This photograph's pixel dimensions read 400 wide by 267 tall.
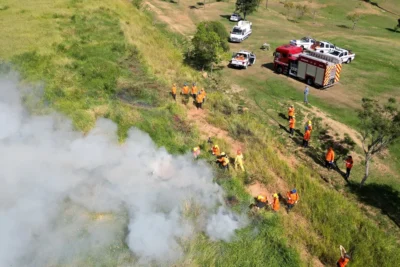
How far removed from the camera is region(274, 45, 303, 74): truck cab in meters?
30.0

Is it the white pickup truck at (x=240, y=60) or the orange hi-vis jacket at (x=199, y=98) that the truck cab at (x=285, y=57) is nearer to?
the white pickup truck at (x=240, y=60)

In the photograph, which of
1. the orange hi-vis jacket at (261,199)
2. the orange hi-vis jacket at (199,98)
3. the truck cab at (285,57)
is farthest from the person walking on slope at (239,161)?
the truck cab at (285,57)

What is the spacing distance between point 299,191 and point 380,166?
5932 mm

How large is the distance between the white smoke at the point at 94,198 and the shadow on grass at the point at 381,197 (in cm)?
674

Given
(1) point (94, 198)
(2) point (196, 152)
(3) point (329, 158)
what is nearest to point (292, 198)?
(2) point (196, 152)

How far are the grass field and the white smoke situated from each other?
832 mm

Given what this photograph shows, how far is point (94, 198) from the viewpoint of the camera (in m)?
13.7

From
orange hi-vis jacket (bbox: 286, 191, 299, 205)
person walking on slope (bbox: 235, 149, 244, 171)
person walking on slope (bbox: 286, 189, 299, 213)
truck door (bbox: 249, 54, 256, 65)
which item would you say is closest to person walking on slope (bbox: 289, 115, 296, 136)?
person walking on slope (bbox: 235, 149, 244, 171)

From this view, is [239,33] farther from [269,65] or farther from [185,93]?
[185,93]

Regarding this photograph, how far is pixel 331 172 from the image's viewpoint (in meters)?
18.6

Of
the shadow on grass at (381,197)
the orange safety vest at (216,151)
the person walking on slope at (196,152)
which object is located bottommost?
the shadow on grass at (381,197)

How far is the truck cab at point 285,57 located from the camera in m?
30.0

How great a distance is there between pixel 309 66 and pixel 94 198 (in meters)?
20.7

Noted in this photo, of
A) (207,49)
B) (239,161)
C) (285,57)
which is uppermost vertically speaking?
(207,49)
